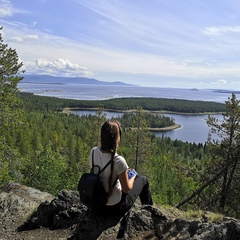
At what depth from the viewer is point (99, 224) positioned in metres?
4.88

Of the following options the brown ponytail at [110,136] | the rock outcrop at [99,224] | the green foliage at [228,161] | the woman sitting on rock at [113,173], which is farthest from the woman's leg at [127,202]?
the green foliage at [228,161]

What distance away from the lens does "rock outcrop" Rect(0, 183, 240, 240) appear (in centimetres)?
464

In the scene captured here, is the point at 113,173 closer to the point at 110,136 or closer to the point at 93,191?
the point at 93,191

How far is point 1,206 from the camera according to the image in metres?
8.18

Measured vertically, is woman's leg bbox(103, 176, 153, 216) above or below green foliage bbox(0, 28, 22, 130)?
below

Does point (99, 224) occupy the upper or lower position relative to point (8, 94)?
lower

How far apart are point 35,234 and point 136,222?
2.63 m

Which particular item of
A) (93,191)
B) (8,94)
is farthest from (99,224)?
(8,94)

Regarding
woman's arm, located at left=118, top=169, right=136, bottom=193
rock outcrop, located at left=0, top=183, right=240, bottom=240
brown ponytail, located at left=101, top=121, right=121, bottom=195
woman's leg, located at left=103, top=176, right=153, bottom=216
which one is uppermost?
brown ponytail, located at left=101, top=121, right=121, bottom=195

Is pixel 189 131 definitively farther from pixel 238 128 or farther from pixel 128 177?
pixel 128 177

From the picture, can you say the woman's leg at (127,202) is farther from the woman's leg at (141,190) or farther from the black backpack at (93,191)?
the black backpack at (93,191)

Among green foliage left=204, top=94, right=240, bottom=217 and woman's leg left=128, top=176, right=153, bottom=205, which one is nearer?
woman's leg left=128, top=176, right=153, bottom=205

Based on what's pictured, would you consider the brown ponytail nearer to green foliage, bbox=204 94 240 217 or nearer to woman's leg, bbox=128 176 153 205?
woman's leg, bbox=128 176 153 205

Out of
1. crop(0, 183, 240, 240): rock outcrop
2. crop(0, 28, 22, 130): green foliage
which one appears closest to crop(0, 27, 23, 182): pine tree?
crop(0, 28, 22, 130): green foliage
